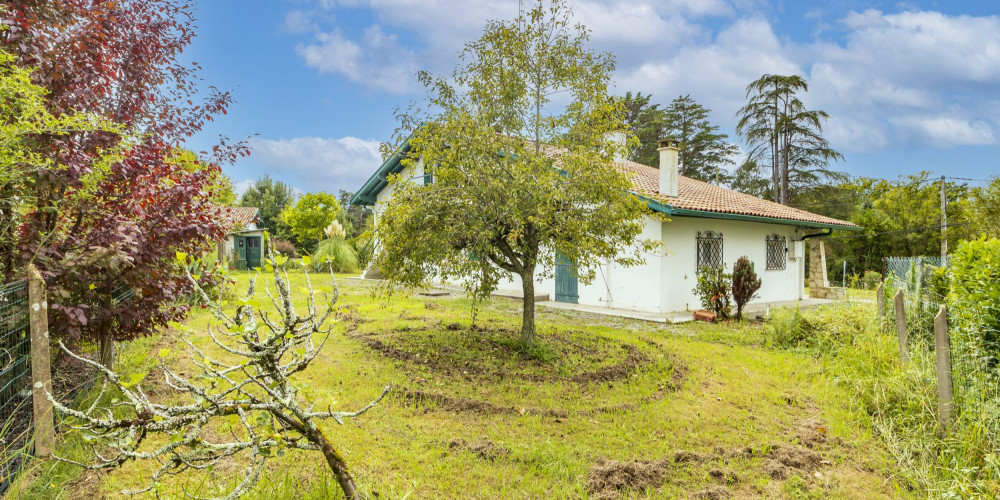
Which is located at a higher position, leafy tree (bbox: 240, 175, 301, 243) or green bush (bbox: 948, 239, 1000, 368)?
leafy tree (bbox: 240, 175, 301, 243)

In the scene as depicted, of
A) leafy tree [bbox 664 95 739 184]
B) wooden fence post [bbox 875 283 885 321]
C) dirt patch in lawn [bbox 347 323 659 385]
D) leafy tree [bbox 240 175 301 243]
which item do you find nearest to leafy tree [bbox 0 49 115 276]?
dirt patch in lawn [bbox 347 323 659 385]

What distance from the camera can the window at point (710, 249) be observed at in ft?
43.4

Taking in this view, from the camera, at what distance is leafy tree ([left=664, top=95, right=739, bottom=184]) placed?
3594 centimetres

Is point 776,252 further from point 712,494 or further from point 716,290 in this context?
point 712,494

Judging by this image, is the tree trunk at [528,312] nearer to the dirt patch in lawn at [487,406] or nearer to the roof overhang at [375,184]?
the dirt patch in lawn at [487,406]

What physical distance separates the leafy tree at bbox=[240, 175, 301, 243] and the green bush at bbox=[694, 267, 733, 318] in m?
28.9

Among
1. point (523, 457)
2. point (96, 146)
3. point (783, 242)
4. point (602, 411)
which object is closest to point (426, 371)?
point (602, 411)

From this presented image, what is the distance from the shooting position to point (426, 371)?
6.46 metres

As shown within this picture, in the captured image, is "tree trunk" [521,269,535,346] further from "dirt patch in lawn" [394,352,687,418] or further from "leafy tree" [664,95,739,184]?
"leafy tree" [664,95,739,184]

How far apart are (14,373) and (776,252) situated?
17018 millimetres

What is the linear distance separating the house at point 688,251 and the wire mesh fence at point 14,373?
8.42 m

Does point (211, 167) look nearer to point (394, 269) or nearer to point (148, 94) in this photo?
point (148, 94)

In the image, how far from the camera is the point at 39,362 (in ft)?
10.9

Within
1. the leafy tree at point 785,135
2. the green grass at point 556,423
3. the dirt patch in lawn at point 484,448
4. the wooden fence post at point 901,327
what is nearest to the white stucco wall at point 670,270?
the green grass at point 556,423
